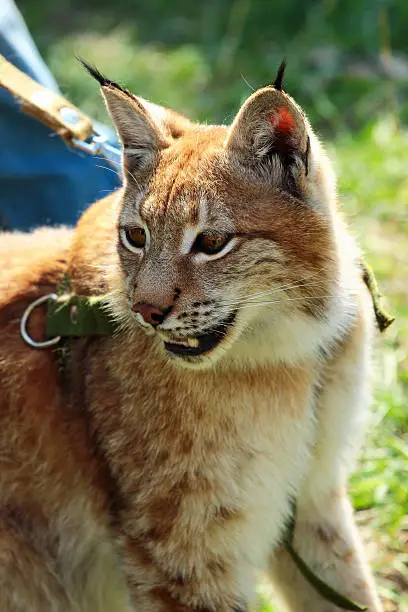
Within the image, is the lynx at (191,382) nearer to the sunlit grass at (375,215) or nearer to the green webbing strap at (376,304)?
the green webbing strap at (376,304)

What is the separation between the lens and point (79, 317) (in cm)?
339

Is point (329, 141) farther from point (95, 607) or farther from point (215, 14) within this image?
point (95, 607)

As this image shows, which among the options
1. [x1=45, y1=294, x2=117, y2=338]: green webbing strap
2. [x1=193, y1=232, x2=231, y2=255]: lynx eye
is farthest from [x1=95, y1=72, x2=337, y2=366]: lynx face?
[x1=45, y1=294, x2=117, y2=338]: green webbing strap

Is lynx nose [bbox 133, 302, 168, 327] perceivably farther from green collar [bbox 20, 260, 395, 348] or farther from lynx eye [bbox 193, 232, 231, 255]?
green collar [bbox 20, 260, 395, 348]

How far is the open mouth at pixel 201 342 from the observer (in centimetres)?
299

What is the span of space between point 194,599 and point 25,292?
1.36 m

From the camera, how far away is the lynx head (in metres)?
2.96

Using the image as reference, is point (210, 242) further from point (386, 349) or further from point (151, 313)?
point (386, 349)

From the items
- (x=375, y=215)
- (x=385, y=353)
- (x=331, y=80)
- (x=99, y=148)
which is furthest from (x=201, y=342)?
(x=331, y=80)

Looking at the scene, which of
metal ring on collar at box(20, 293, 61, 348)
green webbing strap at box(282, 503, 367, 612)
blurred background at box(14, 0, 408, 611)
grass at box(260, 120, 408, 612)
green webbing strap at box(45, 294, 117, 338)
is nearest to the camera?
green webbing strap at box(45, 294, 117, 338)

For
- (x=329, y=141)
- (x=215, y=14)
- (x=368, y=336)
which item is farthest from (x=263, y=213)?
(x=215, y=14)

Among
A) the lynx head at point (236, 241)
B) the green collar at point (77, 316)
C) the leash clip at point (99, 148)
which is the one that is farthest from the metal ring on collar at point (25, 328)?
the leash clip at point (99, 148)

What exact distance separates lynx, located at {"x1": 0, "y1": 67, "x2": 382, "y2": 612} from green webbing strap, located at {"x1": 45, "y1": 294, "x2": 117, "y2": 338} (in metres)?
0.06

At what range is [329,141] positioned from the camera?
7348mm
